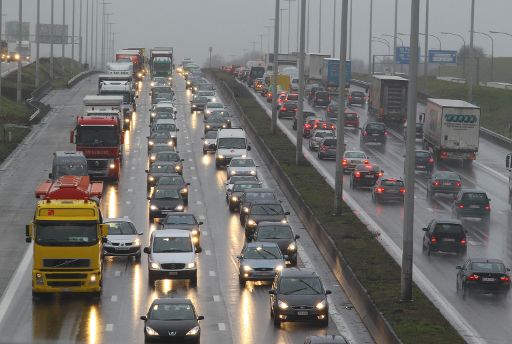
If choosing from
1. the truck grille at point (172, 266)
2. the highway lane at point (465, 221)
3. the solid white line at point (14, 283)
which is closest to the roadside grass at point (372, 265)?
the highway lane at point (465, 221)

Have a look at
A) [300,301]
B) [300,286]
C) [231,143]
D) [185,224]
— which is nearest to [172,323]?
[300,301]

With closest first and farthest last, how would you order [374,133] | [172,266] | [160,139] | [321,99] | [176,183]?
[172,266]
[176,183]
[160,139]
[374,133]
[321,99]

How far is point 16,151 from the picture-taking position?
281ft

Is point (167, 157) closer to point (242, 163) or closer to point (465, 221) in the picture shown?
point (242, 163)

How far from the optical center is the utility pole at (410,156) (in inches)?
1522

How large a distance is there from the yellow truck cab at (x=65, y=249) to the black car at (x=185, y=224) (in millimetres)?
10811

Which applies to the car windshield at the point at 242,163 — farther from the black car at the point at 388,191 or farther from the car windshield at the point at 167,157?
the black car at the point at 388,191

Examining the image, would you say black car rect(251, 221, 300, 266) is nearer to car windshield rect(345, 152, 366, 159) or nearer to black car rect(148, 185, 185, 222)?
black car rect(148, 185, 185, 222)

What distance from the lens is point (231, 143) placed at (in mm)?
80062

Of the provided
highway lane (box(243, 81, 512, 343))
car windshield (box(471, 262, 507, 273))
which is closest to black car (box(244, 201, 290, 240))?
highway lane (box(243, 81, 512, 343))

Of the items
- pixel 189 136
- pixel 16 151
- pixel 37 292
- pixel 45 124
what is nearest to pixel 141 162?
pixel 16 151

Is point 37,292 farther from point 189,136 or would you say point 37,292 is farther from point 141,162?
point 189,136

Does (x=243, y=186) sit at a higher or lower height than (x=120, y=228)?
higher

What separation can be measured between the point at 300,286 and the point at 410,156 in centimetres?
518
